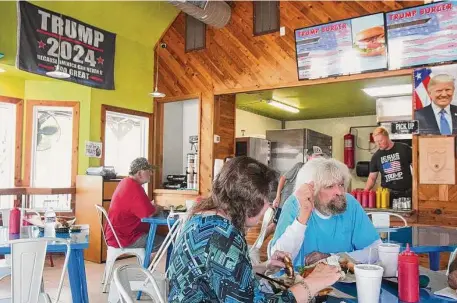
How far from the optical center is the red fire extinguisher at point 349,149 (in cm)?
990

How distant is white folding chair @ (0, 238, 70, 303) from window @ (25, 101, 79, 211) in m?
4.04

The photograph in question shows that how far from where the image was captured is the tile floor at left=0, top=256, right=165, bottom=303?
4.03 metres

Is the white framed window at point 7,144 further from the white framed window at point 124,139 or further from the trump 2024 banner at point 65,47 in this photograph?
the white framed window at point 124,139

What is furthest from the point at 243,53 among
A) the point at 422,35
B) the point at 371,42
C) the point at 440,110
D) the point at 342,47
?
the point at 440,110

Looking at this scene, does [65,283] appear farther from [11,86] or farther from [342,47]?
[342,47]

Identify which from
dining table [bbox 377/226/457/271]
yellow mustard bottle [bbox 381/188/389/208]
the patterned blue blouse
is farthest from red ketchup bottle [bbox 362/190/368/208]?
the patterned blue blouse

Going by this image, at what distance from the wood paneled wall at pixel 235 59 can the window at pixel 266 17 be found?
8cm

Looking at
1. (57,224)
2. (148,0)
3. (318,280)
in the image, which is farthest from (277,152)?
(318,280)

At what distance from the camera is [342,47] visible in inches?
209

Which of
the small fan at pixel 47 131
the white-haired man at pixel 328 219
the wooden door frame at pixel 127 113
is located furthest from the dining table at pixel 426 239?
the small fan at pixel 47 131

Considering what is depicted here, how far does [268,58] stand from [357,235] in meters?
4.28

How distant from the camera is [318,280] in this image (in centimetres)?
140

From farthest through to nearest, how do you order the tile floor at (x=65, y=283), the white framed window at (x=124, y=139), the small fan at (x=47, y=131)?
the white framed window at (x=124, y=139) < the small fan at (x=47, y=131) < the tile floor at (x=65, y=283)

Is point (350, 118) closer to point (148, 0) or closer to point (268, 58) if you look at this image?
point (268, 58)
